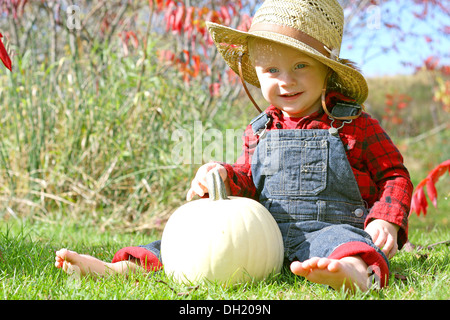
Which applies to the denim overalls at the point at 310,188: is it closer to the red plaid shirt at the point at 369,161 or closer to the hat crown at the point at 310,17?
the red plaid shirt at the point at 369,161

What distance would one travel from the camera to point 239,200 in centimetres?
191

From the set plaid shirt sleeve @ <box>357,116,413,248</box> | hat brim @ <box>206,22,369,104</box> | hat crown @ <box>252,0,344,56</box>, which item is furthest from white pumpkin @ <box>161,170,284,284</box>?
hat crown @ <box>252,0,344,56</box>

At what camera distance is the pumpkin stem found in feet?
6.32

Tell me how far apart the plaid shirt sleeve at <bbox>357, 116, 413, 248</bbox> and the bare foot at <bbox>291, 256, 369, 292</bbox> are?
39cm

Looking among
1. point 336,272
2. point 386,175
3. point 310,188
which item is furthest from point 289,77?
point 336,272

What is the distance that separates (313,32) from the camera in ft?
6.86

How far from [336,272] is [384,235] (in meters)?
0.44

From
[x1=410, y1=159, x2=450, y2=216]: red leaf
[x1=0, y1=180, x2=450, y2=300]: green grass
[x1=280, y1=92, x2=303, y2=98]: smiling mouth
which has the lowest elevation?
[x1=0, y1=180, x2=450, y2=300]: green grass

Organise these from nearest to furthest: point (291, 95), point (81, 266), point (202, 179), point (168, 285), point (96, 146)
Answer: point (168, 285)
point (81, 266)
point (202, 179)
point (291, 95)
point (96, 146)

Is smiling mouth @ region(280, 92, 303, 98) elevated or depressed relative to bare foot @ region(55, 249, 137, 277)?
elevated

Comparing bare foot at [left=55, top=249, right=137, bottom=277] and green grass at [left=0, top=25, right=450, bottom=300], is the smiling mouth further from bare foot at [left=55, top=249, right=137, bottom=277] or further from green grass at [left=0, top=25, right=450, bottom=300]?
green grass at [left=0, top=25, right=450, bottom=300]

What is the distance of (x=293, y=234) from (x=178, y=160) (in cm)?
173

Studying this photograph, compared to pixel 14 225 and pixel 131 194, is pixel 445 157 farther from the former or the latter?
Answer: pixel 14 225

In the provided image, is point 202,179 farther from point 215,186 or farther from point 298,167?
point 298,167
